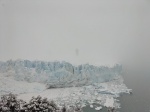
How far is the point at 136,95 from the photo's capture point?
4.49 metres

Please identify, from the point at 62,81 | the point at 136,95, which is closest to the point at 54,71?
the point at 62,81

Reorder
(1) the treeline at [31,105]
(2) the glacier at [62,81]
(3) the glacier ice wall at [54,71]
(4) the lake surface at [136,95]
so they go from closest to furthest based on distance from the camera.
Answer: (1) the treeline at [31,105]
(4) the lake surface at [136,95]
(2) the glacier at [62,81]
(3) the glacier ice wall at [54,71]

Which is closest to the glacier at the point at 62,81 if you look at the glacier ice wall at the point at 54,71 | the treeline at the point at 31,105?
the glacier ice wall at the point at 54,71

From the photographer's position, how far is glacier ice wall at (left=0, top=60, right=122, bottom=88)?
15.2ft

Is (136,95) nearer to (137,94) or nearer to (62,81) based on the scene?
(137,94)

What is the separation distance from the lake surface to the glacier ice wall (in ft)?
0.71

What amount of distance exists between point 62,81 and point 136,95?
953mm

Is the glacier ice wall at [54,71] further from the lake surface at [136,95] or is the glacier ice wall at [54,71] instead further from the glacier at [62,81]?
the lake surface at [136,95]

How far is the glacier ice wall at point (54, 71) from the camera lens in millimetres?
4641

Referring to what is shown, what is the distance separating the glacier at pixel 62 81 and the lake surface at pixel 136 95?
0.07 m

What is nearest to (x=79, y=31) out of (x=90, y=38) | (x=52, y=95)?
(x=90, y=38)

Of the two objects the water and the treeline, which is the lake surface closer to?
the water

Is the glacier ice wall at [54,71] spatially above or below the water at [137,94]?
above

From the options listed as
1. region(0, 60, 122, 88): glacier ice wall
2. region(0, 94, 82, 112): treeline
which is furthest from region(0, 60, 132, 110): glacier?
region(0, 94, 82, 112): treeline
